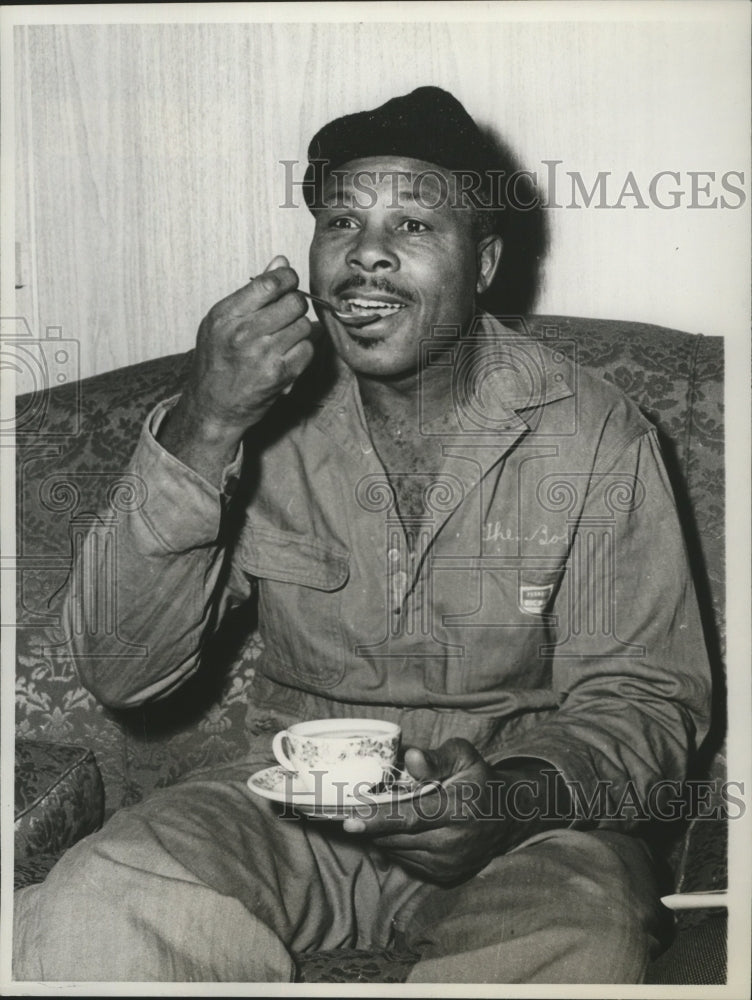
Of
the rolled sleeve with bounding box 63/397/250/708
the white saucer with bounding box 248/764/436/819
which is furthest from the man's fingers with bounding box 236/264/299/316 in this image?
the white saucer with bounding box 248/764/436/819

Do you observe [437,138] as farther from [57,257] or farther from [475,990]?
[475,990]

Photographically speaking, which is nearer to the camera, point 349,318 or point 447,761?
point 447,761

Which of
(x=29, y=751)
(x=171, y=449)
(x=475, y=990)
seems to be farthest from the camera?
(x=29, y=751)

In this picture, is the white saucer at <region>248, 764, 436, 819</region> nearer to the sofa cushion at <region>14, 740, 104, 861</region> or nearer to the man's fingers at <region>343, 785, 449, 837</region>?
the man's fingers at <region>343, 785, 449, 837</region>

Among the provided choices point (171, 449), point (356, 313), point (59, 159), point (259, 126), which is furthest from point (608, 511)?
point (59, 159)

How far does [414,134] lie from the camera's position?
131 cm

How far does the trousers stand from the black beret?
0.69 meters

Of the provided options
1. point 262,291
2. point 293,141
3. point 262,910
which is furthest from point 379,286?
point 262,910

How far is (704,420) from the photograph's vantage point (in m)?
1.43

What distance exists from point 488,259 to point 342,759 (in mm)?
587

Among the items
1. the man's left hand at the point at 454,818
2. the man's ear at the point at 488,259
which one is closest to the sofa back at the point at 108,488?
the man's ear at the point at 488,259

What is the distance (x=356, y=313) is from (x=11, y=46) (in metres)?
0.49

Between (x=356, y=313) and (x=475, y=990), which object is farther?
(x=356, y=313)

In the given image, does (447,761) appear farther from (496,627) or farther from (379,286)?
(379,286)
